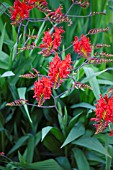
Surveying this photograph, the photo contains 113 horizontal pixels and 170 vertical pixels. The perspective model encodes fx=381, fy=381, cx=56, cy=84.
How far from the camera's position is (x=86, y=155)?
1415 mm

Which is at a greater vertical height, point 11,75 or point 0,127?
point 11,75

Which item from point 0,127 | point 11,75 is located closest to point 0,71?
point 11,75

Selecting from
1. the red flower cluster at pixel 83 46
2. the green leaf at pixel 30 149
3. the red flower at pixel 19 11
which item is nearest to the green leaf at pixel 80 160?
the green leaf at pixel 30 149

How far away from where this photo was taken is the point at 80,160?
4.47 feet

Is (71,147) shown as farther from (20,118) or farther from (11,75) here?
(11,75)

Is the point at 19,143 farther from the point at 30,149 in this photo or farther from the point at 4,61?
the point at 4,61

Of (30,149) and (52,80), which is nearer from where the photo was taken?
(52,80)

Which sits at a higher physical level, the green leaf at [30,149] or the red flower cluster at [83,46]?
the red flower cluster at [83,46]

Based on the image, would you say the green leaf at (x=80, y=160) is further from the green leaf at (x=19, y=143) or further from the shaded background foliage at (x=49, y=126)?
the green leaf at (x=19, y=143)

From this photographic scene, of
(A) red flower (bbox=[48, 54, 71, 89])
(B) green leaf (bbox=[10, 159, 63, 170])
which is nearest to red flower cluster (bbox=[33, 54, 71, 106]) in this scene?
(A) red flower (bbox=[48, 54, 71, 89])

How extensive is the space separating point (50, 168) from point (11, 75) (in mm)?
363

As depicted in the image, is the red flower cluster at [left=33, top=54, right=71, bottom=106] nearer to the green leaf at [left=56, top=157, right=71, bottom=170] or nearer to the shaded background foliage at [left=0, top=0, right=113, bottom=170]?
the shaded background foliage at [left=0, top=0, right=113, bottom=170]

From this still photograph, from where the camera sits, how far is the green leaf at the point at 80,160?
135cm

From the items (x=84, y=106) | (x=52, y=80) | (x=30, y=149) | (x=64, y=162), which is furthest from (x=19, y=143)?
(x=52, y=80)
